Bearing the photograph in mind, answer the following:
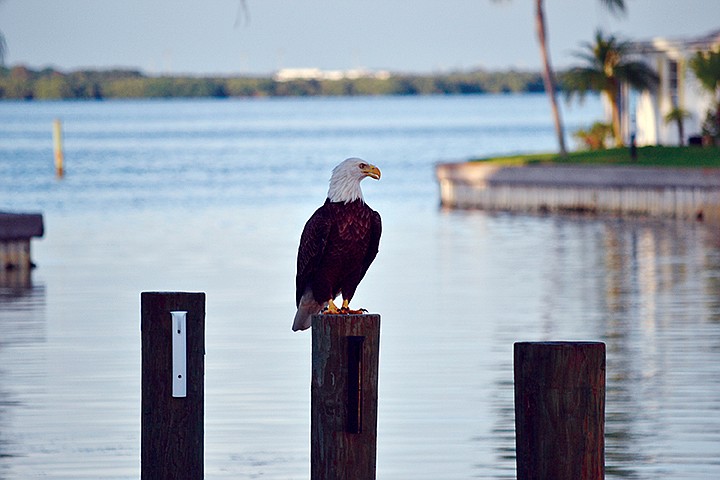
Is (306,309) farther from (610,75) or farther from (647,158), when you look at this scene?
(610,75)

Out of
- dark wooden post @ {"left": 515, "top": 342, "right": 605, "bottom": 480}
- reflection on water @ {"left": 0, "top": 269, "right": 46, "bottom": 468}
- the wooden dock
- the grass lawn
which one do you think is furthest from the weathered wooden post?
dark wooden post @ {"left": 515, "top": 342, "right": 605, "bottom": 480}

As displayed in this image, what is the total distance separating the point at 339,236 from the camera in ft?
26.4

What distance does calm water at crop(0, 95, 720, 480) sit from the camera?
10.3m

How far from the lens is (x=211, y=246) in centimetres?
2769

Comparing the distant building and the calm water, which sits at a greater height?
the distant building

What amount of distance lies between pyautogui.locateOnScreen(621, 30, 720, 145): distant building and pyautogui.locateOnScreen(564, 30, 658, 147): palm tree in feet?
1.66

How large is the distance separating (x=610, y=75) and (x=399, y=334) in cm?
2823

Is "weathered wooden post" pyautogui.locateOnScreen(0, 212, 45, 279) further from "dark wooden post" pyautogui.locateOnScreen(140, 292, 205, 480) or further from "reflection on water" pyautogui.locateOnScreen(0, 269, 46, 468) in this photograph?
"dark wooden post" pyautogui.locateOnScreen(140, 292, 205, 480)

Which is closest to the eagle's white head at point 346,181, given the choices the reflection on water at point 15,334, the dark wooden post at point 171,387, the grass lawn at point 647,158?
the dark wooden post at point 171,387

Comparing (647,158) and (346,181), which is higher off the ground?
(647,158)

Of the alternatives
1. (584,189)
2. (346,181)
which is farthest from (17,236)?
(346,181)

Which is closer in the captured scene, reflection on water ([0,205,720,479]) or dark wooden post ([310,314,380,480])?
dark wooden post ([310,314,380,480])

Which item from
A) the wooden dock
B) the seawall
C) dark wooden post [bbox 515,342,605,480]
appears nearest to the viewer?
dark wooden post [bbox 515,342,605,480]

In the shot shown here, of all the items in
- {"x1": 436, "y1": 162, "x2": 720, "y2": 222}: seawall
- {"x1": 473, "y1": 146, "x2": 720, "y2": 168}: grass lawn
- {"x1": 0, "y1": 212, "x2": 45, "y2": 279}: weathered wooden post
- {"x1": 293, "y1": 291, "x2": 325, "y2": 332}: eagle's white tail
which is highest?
{"x1": 473, "y1": 146, "x2": 720, "y2": 168}: grass lawn
